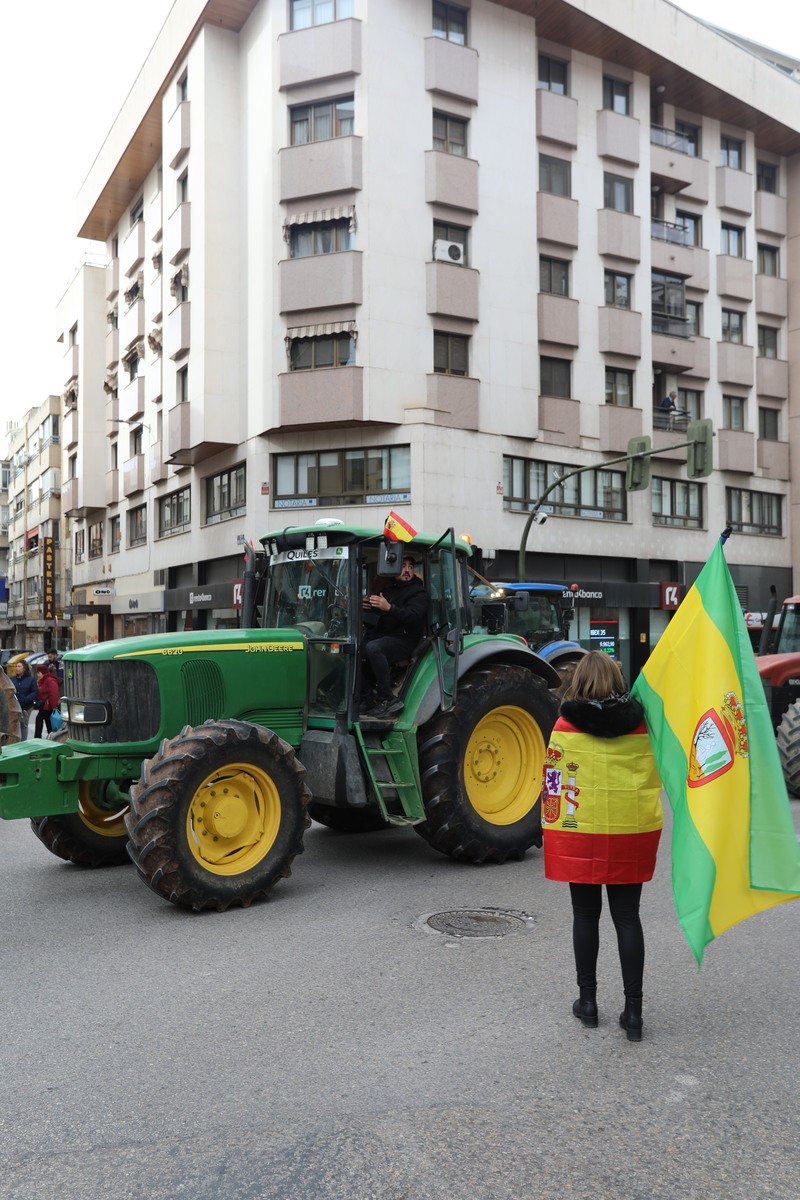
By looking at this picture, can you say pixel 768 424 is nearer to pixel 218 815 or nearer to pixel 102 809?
pixel 102 809

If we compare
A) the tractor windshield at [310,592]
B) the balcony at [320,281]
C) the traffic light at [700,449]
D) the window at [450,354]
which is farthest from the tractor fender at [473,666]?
the window at [450,354]

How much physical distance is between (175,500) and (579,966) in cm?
3167

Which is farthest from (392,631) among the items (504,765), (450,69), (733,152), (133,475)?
(733,152)

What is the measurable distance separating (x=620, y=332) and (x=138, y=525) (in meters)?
19.7

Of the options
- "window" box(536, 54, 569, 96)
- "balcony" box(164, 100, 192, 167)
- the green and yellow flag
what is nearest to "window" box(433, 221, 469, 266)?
"window" box(536, 54, 569, 96)

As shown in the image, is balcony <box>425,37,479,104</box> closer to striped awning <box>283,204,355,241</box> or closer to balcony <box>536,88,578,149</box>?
balcony <box>536,88,578,149</box>

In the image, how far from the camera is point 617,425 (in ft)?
99.7

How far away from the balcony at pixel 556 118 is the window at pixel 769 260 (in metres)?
9.36

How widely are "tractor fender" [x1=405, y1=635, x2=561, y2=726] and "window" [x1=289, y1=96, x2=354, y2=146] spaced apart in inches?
841

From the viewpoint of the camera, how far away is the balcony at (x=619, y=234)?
30.1 metres

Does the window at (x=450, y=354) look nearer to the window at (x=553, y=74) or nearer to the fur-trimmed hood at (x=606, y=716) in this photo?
the window at (x=553, y=74)

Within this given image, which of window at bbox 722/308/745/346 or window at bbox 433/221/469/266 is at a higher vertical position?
window at bbox 433/221/469/266

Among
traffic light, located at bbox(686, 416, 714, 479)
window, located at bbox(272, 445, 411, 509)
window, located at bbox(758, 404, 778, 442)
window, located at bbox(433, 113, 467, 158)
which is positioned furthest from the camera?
window, located at bbox(758, 404, 778, 442)

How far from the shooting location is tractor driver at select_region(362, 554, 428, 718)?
25.7ft
